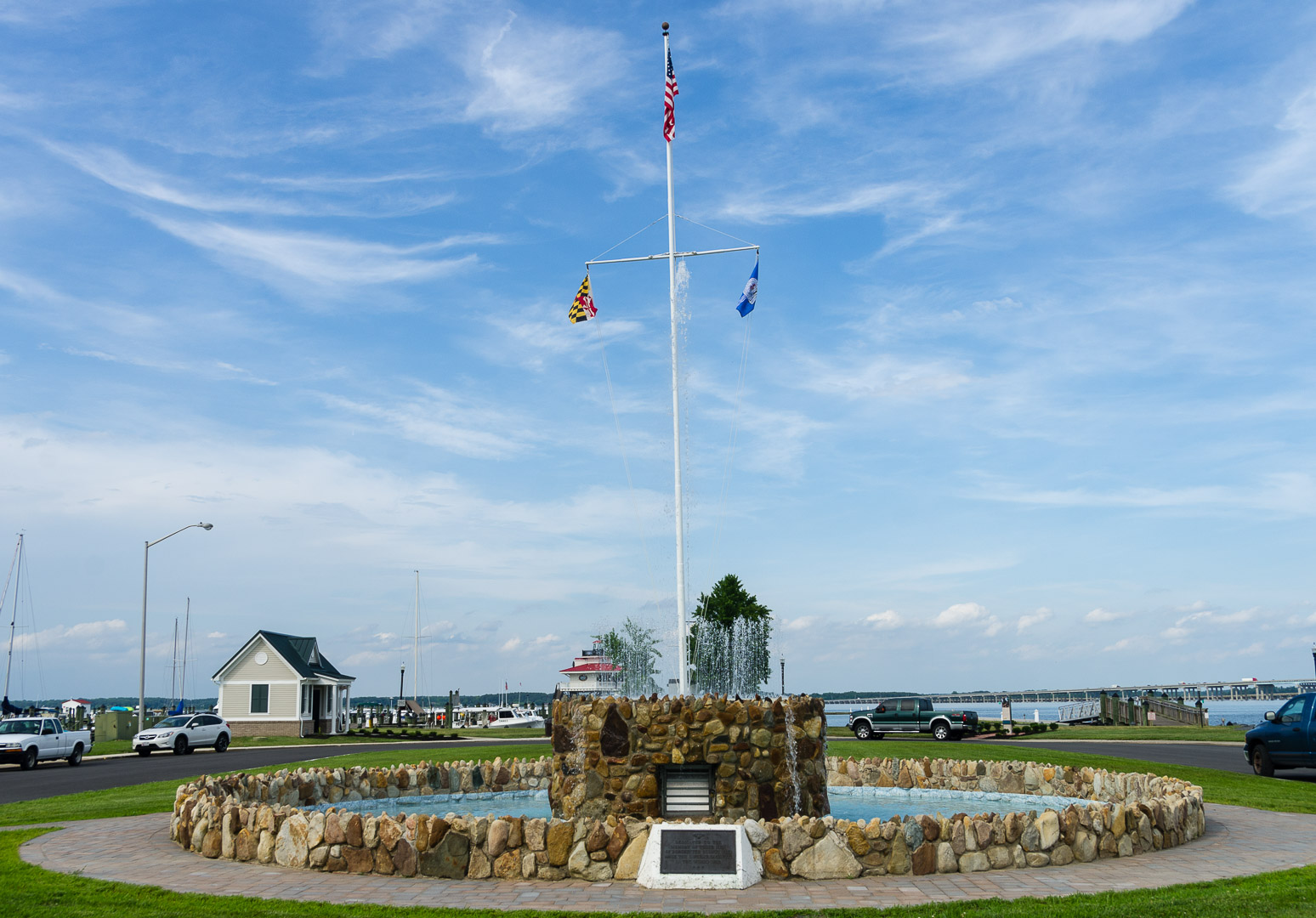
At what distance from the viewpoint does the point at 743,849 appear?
9.94 m

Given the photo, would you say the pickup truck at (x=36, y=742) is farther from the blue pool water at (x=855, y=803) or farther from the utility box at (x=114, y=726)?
the blue pool water at (x=855, y=803)

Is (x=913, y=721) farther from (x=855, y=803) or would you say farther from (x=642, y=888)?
(x=642, y=888)

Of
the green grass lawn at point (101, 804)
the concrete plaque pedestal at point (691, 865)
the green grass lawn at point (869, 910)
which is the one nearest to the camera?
the green grass lawn at point (869, 910)

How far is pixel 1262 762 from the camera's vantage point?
2219 cm

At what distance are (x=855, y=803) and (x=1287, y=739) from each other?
1079cm

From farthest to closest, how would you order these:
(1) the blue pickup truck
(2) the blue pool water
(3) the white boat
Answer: (3) the white boat, (1) the blue pickup truck, (2) the blue pool water

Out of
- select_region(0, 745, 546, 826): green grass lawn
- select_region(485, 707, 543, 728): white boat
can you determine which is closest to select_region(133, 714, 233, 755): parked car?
select_region(0, 745, 546, 826): green grass lawn

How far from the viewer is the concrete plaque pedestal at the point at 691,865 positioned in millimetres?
9609

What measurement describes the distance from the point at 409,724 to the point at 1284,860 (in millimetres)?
63556

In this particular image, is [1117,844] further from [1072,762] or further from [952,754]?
[952,754]

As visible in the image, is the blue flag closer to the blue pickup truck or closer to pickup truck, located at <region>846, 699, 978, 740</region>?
the blue pickup truck

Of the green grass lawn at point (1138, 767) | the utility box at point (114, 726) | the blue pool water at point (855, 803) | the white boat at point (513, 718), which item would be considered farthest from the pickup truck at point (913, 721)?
the white boat at point (513, 718)

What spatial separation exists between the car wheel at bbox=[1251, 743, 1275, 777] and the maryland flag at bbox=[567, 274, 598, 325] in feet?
60.0

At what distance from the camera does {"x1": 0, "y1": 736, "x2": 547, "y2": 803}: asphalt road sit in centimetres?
2294
